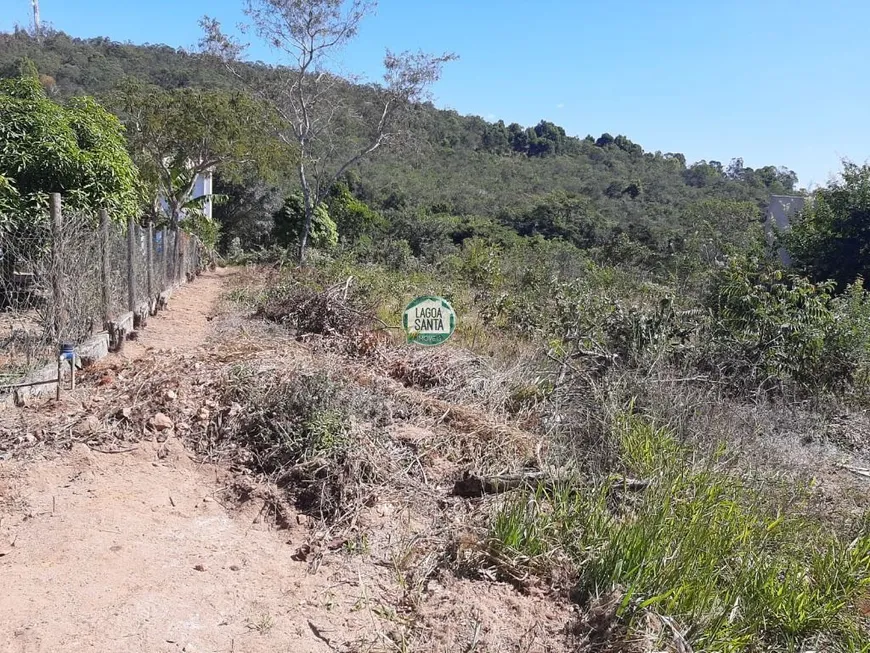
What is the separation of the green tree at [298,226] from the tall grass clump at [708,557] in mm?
19392

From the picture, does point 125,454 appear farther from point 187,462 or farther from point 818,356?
point 818,356

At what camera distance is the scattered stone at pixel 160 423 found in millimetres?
4062

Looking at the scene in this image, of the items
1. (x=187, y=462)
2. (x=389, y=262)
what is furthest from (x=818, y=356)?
(x=389, y=262)

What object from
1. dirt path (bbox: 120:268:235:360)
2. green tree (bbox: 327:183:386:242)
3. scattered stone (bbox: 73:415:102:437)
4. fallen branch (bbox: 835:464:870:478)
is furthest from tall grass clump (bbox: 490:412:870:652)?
green tree (bbox: 327:183:386:242)

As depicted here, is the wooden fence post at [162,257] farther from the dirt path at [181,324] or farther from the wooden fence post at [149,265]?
the wooden fence post at [149,265]

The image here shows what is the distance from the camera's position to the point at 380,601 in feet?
9.14

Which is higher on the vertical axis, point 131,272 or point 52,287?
point 131,272

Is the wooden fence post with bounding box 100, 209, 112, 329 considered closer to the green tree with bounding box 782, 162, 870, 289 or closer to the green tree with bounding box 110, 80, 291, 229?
the green tree with bounding box 110, 80, 291, 229

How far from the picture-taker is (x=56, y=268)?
5246mm

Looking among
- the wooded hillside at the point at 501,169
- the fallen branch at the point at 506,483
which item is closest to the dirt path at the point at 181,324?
the fallen branch at the point at 506,483

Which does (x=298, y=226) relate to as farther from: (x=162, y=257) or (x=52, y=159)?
(x=52, y=159)

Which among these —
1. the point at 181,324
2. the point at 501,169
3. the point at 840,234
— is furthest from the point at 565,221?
the point at 181,324

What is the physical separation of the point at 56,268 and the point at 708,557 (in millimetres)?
5475

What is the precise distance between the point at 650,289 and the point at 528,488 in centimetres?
648
